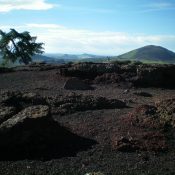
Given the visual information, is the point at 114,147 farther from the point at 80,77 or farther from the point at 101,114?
the point at 80,77

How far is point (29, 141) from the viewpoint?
14570 millimetres

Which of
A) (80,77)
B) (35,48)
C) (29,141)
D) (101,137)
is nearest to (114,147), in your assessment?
(101,137)

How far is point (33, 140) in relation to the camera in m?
14.6

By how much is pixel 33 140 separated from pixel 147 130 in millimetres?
5008

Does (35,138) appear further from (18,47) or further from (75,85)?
(18,47)

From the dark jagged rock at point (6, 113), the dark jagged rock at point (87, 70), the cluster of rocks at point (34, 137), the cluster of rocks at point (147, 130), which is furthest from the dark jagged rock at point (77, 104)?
the dark jagged rock at point (87, 70)

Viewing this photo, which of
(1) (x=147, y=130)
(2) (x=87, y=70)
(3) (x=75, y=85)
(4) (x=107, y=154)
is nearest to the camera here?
(4) (x=107, y=154)

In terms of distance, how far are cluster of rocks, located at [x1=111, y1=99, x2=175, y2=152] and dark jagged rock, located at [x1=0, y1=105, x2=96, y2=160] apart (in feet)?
4.61

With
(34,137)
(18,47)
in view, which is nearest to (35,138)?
(34,137)

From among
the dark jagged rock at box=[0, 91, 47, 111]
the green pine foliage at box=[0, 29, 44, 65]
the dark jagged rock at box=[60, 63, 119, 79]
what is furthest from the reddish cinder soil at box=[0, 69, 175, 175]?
the green pine foliage at box=[0, 29, 44, 65]

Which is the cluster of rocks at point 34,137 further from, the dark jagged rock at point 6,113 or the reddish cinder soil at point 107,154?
the reddish cinder soil at point 107,154

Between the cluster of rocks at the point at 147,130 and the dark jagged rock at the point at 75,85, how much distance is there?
29.0 ft

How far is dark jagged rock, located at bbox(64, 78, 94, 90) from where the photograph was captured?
87.4 feet

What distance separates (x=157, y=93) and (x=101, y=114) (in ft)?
29.5
